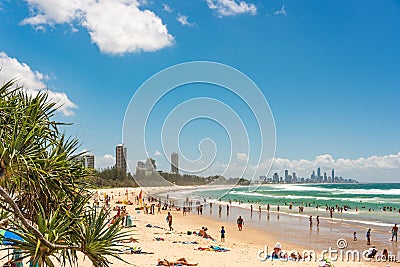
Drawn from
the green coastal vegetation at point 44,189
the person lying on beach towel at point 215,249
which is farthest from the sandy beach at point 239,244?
the green coastal vegetation at point 44,189

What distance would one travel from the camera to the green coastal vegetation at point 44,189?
442 cm

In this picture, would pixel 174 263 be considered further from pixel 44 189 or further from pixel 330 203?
pixel 330 203

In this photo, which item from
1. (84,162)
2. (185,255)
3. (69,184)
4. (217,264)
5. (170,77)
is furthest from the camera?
(170,77)

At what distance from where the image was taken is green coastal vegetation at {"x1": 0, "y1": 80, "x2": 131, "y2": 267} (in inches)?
174

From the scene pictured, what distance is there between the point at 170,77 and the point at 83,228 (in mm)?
11260

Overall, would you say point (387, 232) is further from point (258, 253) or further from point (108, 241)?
point (108, 241)

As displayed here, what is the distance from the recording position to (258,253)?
620 inches

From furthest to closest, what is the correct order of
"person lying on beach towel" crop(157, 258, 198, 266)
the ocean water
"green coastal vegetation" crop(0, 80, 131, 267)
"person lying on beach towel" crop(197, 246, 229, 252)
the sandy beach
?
the ocean water
"person lying on beach towel" crop(197, 246, 229, 252)
the sandy beach
"person lying on beach towel" crop(157, 258, 198, 266)
"green coastal vegetation" crop(0, 80, 131, 267)

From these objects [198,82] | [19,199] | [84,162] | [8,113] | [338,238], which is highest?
[198,82]

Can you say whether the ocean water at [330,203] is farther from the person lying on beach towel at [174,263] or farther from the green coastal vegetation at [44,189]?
the green coastal vegetation at [44,189]

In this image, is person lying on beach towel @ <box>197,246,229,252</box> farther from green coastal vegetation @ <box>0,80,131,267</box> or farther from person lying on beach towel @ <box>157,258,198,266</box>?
green coastal vegetation @ <box>0,80,131,267</box>

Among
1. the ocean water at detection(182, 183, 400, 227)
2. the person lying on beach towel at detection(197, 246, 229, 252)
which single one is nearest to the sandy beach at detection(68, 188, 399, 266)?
the person lying on beach towel at detection(197, 246, 229, 252)

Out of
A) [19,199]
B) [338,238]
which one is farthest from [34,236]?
[338,238]

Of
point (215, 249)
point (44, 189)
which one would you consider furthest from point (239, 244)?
point (44, 189)
